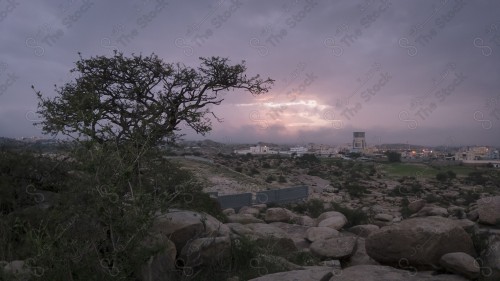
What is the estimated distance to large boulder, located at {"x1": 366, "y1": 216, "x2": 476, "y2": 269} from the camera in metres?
8.62

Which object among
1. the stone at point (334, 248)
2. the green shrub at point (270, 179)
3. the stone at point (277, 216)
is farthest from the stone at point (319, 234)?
the green shrub at point (270, 179)

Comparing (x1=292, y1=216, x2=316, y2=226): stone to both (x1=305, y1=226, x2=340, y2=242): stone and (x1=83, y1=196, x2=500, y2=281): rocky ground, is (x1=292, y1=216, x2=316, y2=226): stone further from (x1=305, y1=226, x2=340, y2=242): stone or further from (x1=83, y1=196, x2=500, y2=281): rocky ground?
(x1=83, y1=196, x2=500, y2=281): rocky ground

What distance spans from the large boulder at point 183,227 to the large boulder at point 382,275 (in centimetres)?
284

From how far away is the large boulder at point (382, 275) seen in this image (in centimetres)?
686

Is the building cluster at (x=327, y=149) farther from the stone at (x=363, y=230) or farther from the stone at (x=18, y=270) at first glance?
the stone at (x=18, y=270)

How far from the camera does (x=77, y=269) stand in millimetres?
4953

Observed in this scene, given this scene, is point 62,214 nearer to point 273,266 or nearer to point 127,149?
point 127,149

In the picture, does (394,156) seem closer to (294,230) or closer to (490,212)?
(490,212)

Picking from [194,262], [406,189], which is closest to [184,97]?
[194,262]

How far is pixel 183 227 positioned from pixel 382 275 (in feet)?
12.7

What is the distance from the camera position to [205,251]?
7.59 metres

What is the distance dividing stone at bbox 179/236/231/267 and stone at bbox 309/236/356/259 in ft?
11.1

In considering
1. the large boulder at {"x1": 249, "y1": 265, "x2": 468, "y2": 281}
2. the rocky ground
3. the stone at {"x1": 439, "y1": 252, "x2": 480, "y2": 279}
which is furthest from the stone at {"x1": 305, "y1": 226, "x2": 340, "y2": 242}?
the stone at {"x1": 439, "y1": 252, "x2": 480, "y2": 279}

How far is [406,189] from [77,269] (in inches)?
1232
